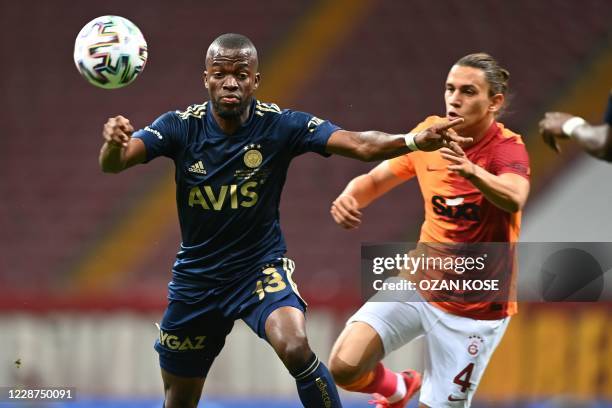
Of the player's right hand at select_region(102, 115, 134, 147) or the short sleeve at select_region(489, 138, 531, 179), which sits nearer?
the player's right hand at select_region(102, 115, 134, 147)

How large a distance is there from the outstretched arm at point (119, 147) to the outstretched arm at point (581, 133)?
6.25 ft

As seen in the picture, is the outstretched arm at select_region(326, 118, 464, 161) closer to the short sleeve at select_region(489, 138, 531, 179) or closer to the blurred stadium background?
the short sleeve at select_region(489, 138, 531, 179)

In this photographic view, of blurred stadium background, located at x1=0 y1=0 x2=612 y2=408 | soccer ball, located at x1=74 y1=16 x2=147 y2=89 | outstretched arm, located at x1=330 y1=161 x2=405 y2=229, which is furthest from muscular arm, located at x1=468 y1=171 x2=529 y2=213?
blurred stadium background, located at x1=0 y1=0 x2=612 y2=408

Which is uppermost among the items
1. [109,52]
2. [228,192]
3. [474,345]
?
[109,52]

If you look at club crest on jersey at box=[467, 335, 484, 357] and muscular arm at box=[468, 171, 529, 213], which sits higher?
muscular arm at box=[468, 171, 529, 213]

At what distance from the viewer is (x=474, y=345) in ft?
17.7

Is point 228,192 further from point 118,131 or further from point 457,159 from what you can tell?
point 457,159

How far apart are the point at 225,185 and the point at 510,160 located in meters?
1.48

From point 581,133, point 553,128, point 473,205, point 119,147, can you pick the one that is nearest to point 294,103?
point 473,205

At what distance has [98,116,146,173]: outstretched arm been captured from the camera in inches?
183

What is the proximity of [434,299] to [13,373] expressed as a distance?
3585mm

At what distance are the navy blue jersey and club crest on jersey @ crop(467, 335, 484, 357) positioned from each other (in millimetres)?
1150

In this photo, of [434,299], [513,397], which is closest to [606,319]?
[513,397]

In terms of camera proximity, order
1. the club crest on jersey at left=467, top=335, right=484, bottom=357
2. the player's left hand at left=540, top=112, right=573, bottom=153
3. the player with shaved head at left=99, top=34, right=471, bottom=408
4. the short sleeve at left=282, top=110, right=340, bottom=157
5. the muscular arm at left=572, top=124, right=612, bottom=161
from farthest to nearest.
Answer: the club crest on jersey at left=467, top=335, right=484, bottom=357, the short sleeve at left=282, top=110, right=340, bottom=157, the player with shaved head at left=99, top=34, right=471, bottom=408, the player's left hand at left=540, top=112, right=573, bottom=153, the muscular arm at left=572, top=124, right=612, bottom=161
